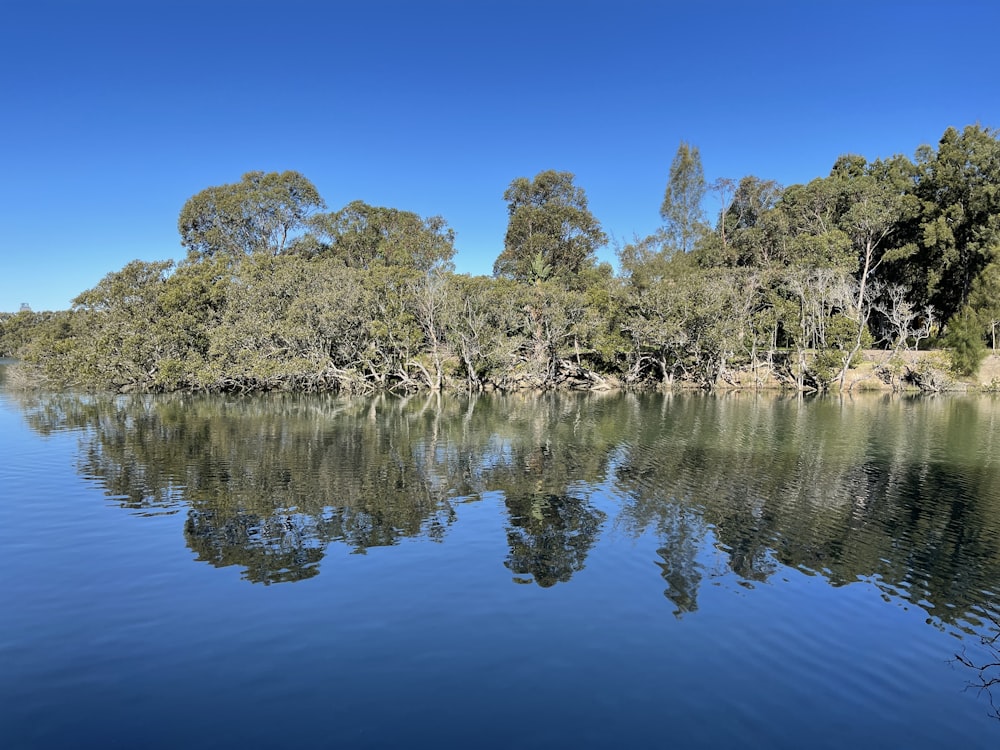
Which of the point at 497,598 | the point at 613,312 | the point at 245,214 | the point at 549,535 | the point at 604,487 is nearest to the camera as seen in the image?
the point at 497,598

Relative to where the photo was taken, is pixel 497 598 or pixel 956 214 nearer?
pixel 497 598

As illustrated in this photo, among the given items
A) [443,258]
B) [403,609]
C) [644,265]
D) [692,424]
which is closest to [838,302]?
[644,265]

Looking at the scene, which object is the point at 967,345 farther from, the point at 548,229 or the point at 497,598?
the point at 497,598

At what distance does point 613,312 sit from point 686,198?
3547 centimetres

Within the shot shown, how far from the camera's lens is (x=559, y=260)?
85.9 m

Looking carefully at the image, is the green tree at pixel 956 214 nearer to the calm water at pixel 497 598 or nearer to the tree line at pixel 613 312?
the tree line at pixel 613 312

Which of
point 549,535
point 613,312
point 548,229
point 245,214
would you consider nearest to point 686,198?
point 548,229

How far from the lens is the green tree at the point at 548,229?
83.1m

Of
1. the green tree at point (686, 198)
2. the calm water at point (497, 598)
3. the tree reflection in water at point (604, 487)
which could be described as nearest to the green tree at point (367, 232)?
the green tree at point (686, 198)

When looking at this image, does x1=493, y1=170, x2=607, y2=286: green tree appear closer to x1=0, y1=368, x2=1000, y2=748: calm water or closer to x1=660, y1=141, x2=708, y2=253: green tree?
x1=660, y1=141, x2=708, y2=253: green tree

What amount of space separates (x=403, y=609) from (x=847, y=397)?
168 feet

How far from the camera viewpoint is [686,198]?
87.9 metres

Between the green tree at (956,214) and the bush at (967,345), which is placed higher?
the green tree at (956,214)

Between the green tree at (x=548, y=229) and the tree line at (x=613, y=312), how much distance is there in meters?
Result: 14.1
